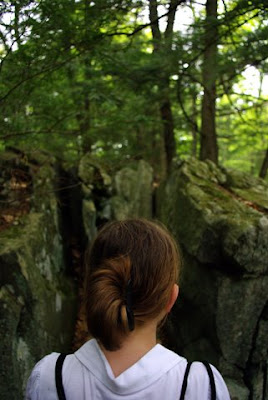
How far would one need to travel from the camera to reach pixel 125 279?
1.56m

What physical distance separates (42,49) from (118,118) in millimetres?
3642

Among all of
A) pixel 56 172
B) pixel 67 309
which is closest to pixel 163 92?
pixel 56 172

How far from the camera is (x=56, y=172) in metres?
7.08

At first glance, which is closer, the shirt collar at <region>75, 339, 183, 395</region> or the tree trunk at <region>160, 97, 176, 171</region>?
the shirt collar at <region>75, 339, 183, 395</region>

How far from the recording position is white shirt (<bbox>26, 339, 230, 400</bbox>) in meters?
1.45

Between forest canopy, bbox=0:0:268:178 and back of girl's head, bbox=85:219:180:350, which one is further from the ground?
forest canopy, bbox=0:0:268:178

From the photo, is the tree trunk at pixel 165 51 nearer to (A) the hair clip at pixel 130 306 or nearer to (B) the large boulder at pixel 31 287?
(B) the large boulder at pixel 31 287

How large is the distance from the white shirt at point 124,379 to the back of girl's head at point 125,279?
4.6 inches

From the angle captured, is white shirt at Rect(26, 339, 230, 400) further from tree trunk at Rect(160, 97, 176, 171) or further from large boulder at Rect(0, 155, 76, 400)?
tree trunk at Rect(160, 97, 176, 171)

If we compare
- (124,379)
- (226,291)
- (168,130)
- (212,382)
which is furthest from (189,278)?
(168,130)

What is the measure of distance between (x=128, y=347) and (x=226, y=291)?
2775mm

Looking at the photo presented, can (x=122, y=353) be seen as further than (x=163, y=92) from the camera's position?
No

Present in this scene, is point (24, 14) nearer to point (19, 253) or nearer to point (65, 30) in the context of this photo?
point (65, 30)

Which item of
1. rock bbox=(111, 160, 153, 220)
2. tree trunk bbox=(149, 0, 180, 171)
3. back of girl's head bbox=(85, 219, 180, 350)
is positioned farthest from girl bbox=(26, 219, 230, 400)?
rock bbox=(111, 160, 153, 220)
